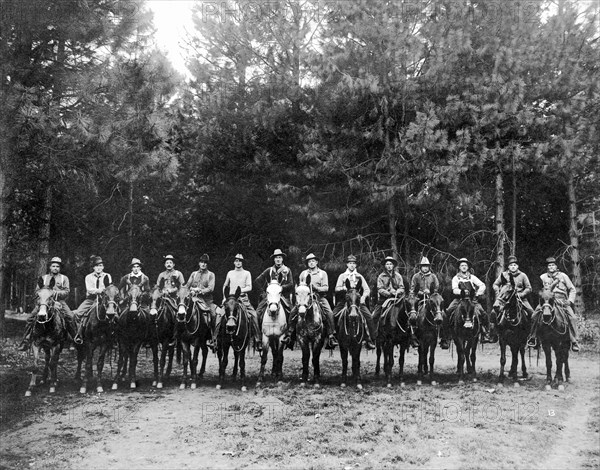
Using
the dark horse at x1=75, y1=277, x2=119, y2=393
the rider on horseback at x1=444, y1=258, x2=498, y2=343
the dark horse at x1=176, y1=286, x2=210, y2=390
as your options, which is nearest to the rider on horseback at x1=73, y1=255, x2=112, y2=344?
the dark horse at x1=75, y1=277, x2=119, y2=393

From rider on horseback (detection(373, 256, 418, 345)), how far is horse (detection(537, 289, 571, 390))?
2705mm

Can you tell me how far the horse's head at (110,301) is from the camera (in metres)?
10.6

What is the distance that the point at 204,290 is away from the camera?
1205cm

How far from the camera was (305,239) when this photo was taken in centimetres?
1862

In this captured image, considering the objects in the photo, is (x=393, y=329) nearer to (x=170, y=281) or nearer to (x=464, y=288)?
(x=464, y=288)

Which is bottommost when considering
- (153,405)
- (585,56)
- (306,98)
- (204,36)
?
(153,405)

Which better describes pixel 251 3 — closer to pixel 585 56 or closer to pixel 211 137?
pixel 211 137

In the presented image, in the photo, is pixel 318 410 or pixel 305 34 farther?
pixel 305 34

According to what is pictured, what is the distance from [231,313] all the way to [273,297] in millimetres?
901

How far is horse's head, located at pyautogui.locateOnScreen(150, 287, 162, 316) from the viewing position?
10820 millimetres

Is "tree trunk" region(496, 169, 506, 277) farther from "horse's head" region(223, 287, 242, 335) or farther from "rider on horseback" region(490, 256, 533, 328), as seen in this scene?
"horse's head" region(223, 287, 242, 335)

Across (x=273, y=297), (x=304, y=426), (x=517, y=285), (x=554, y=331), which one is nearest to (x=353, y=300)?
(x=273, y=297)

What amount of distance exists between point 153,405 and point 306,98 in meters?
11.3

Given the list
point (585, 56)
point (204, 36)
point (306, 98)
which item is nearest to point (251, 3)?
point (204, 36)
